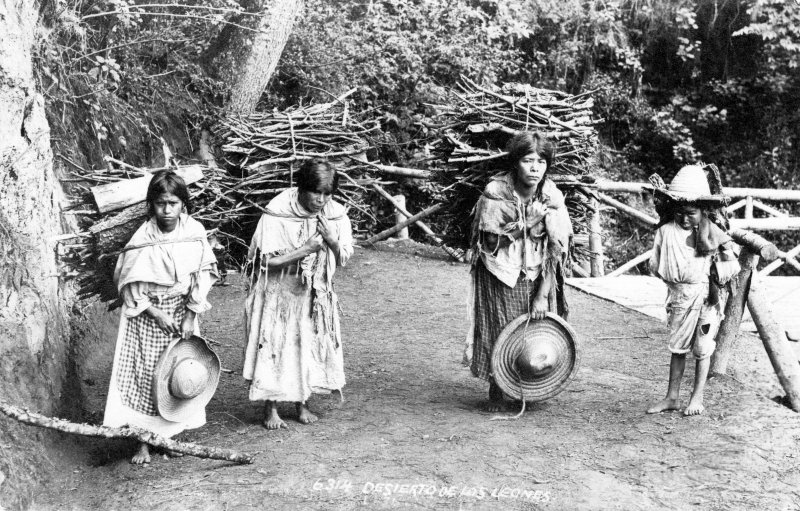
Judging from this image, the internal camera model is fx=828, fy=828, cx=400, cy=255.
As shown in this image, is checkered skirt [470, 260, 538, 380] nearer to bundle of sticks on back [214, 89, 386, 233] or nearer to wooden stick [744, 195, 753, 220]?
bundle of sticks on back [214, 89, 386, 233]

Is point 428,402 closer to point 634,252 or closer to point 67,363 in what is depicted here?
point 67,363

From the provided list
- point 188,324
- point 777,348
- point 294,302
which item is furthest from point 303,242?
point 777,348

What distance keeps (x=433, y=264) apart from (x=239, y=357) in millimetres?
4624

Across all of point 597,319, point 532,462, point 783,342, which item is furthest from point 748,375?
point 532,462

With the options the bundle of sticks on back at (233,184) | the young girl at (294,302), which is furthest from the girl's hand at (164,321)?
the young girl at (294,302)

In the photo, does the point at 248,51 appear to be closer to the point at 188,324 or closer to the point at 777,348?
the point at 188,324

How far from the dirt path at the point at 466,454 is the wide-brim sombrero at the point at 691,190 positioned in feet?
4.58

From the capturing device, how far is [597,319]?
8.46 metres

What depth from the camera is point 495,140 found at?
5.90 metres

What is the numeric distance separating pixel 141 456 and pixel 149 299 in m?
0.88

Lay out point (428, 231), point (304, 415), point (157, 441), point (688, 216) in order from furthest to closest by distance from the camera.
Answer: point (428, 231) → point (304, 415) → point (688, 216) → point (157, 441)

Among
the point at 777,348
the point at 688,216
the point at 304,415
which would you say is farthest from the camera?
the point at 777,348

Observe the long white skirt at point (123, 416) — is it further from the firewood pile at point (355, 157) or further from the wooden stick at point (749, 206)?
the wooden stick at point (749, 206)

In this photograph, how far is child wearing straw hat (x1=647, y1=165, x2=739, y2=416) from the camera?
5.25 meters
